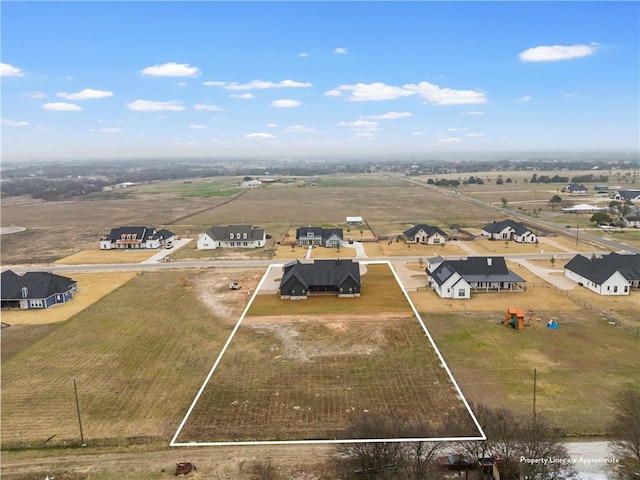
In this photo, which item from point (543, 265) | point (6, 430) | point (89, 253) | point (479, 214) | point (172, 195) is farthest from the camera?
point (172, 195)

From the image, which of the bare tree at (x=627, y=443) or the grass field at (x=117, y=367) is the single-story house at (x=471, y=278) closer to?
the grass field at (x=117, y=367)

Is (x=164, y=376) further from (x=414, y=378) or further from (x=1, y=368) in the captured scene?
(x=414, y=378)

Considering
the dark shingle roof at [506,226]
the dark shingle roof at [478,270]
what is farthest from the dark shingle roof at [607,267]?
the dark shingle roof at [506,226]

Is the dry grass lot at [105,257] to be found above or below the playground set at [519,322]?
above

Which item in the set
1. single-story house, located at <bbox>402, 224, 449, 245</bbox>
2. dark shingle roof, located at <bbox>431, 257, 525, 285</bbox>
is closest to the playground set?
dark shingle roof, located at <bbox>431, 257, 525, 285</bbox>

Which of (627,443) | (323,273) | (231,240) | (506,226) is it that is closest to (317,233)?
(231,240)

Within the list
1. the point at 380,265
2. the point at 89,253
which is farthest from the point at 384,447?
the point at 89,253

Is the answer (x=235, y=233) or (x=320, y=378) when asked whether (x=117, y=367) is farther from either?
(x=235, y=233)

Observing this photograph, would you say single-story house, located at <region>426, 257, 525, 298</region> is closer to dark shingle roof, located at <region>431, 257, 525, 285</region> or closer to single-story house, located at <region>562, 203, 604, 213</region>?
dark shingle roof, located at <region>431, 257, 525, 285</region>
